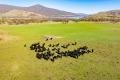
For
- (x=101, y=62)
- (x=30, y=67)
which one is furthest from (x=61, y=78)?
(x=101, y=62)

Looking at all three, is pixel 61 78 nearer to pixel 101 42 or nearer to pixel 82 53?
pixel 82 53

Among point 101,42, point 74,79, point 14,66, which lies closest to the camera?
point 74,79

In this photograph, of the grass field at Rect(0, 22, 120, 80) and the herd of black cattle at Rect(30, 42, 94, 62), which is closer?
the grass field at Rect(0, 22, 120, 80)

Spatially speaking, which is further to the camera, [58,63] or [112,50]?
[112,50]

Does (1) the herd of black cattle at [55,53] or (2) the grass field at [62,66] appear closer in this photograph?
(2) the grass field at [62,66]

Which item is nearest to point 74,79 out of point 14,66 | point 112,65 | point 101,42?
point 112,65

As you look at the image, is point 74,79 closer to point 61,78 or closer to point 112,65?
point 61,78

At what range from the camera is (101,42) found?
103ft

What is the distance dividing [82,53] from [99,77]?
8.16 m

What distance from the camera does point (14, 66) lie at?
20.8 meters

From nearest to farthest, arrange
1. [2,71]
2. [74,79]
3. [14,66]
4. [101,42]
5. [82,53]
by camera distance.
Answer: [74,79], [2,71], [14,66], [82,53], [101,42]

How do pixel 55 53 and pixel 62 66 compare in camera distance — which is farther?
pixel 55 53

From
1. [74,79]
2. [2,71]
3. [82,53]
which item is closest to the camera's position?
[74,79]

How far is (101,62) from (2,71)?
322 inches
